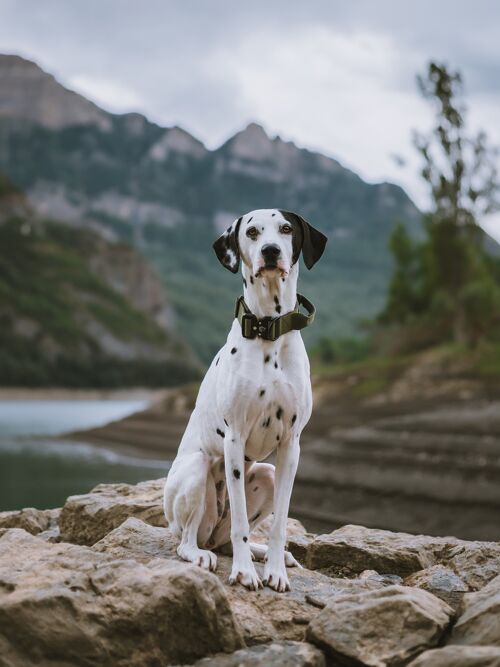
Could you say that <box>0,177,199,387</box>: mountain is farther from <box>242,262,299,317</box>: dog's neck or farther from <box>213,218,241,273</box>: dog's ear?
<box>242,262,299,317</box>: dog's neck

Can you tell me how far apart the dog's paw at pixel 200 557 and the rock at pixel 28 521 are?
3.26 metres

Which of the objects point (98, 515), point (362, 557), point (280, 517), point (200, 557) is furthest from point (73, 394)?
point (280, 517)

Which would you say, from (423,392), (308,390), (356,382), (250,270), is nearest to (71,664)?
(308,390)

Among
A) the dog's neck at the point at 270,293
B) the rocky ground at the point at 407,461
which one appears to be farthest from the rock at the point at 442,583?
the rocky ground at the point at 407,461

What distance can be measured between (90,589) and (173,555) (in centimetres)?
119

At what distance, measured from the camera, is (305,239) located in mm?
5500

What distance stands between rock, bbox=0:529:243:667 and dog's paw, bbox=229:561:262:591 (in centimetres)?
58

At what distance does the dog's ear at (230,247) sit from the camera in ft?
17.8

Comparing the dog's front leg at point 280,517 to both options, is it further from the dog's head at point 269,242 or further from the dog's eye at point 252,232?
the dog's eye at point 252,232

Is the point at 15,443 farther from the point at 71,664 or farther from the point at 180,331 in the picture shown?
the point at 180,331

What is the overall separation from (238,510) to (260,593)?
0.57 metres

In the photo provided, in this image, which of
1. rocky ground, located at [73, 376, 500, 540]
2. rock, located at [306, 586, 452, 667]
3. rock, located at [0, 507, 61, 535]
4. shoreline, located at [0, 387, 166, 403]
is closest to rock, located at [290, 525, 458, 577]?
rock, located at [306, 586, 452, 667]

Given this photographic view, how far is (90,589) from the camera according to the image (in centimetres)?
462

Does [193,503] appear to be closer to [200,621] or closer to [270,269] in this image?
[200,621]
